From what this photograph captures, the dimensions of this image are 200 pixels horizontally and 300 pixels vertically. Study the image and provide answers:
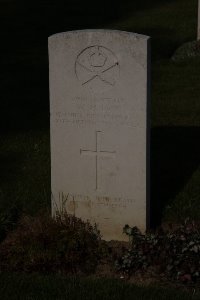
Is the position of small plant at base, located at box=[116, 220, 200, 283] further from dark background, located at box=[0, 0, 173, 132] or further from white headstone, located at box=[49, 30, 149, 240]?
dark background, located at box=[0, 0, 173, 132]

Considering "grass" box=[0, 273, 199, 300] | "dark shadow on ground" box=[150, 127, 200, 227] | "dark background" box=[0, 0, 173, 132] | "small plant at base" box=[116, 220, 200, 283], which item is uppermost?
"dark background" box=[0, 0, 173, 132]

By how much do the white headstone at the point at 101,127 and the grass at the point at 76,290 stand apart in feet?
3.19

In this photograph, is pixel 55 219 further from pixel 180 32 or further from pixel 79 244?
pixel 180 32

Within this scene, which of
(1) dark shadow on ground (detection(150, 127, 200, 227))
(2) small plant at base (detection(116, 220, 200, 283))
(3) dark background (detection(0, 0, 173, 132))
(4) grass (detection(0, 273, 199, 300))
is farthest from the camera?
(3) dark background (detection(0, 0, 173, 132))

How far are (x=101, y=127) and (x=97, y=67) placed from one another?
518mm

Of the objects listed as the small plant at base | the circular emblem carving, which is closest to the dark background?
the circular emblem carving

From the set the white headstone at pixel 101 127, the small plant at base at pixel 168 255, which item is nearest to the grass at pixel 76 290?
the small plant at base at pixel 168 255

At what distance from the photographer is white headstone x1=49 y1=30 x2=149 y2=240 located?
22.0ft

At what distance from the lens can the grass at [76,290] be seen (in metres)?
5.85

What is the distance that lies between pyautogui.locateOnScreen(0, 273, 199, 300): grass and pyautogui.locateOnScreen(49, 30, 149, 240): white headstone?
0.97 meters

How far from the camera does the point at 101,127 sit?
6871mm

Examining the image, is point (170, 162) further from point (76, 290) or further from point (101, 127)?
point (76, 290)

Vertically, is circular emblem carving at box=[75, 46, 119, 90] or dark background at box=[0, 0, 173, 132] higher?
dark background at box=[0, 0, 173, 132]

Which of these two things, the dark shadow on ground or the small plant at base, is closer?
the small plant at base
